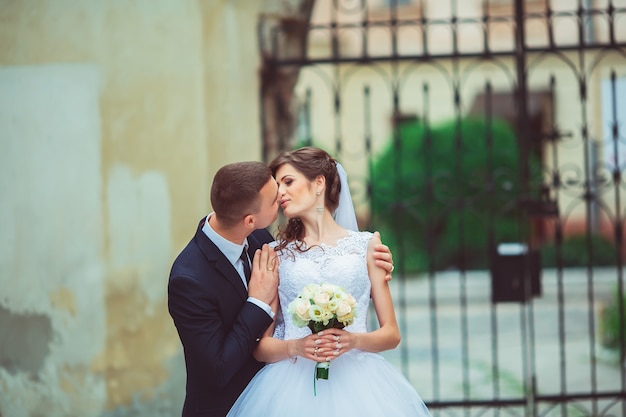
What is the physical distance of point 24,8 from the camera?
17.2 feet

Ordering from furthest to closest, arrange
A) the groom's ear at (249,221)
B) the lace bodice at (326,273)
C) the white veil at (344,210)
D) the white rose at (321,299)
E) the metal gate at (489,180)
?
1. the metal gate at (489,180)
2. the white veil at (344,210)
3. the lace bodice at (326,273)
4. the groom's ear at (249,221)
5. the white rose at (321,299)

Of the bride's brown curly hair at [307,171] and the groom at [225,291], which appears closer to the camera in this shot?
the groom at [225,291]

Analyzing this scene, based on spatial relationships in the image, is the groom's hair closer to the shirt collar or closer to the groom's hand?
the shirt collar

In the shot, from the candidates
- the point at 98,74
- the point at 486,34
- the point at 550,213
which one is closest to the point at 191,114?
the point at 98,74

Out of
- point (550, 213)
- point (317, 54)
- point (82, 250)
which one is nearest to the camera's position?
point (82, 250)

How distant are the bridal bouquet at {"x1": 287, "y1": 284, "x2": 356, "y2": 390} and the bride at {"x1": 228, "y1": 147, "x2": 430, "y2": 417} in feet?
0.24

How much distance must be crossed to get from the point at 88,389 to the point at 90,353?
22 cm

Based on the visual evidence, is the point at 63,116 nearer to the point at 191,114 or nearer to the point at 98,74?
the point at 98,74

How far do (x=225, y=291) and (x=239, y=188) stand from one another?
389mm

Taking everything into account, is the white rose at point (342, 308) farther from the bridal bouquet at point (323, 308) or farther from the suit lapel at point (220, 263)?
the suit lapel at point (220, 263)

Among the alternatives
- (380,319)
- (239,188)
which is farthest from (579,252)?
(239,188)

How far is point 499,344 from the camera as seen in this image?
10070 millimetres

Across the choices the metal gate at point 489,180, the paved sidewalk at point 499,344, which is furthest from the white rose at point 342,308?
the paved sidewalk at point 499,344

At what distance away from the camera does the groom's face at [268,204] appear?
311 centimetres
